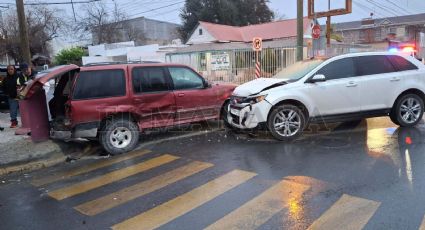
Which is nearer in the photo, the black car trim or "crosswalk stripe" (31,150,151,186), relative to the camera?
Answer: "crosswalk stripe" (31,150,151,186)

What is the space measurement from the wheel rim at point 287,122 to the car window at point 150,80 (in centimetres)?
240

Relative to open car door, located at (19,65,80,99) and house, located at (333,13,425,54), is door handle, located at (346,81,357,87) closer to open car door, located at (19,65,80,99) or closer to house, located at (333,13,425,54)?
open car door, located at (19,65,80,99)

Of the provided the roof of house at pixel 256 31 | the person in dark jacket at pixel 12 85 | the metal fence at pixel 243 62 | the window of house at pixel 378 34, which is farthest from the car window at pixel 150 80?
the window of house at pixel 378 34

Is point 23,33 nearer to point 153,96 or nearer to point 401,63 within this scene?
point 153,96

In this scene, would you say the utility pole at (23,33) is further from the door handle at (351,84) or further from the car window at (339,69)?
the door handle at (351,84)

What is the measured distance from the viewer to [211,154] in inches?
288

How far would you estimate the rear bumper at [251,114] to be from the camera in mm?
7715

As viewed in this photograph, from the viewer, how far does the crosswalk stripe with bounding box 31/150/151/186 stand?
20.9 feet

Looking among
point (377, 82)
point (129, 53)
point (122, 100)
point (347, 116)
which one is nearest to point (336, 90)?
point (347, 116)

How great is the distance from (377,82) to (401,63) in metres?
0.83

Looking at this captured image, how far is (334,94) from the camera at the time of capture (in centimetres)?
802

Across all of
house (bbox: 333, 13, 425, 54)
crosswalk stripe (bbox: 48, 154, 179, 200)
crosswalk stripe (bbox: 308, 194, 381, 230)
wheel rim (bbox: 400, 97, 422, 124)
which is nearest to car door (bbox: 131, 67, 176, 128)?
crosswalk stripe (bbox: 48, 154, 179, 200)

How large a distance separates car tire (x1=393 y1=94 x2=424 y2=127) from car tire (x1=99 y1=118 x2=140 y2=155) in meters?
5.47

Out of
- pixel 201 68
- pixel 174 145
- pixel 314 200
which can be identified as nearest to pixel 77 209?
pixel 314 200
